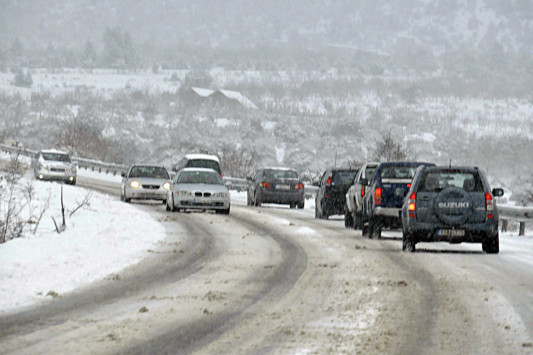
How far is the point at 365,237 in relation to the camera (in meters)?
20.1

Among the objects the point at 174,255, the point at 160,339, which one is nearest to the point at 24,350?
the point at 160,339

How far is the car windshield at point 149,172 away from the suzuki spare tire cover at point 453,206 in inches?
727

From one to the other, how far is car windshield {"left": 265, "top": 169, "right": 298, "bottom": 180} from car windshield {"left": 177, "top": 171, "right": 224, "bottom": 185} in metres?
5.45

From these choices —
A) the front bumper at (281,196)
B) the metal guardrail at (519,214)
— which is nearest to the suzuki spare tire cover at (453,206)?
the metal guardrail at (519,214)

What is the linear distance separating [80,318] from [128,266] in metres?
4.74

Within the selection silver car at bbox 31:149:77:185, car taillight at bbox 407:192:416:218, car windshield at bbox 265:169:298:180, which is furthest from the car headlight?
silver car at bbox 31:149:77:185

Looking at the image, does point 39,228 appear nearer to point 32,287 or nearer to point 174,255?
point 174,255

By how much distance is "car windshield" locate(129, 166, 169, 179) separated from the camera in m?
32.9

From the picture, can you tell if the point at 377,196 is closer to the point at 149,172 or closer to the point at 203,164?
the point at 149,172

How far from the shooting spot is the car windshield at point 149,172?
3288 centimetres

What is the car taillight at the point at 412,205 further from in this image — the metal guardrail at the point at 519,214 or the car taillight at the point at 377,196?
the metal guardrail at the point at 519,214

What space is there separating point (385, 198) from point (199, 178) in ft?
33.7

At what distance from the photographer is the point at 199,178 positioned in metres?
28.5

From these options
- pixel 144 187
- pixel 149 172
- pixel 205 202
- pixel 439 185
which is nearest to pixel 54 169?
pixel 149 172
